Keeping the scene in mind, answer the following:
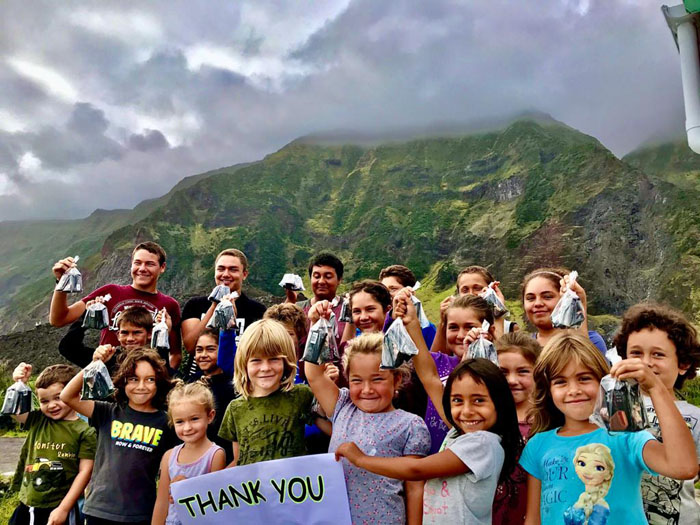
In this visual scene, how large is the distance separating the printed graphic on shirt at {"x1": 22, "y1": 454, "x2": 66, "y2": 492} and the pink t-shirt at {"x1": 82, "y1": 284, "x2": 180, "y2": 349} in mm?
1250

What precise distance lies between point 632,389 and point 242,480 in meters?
2.56

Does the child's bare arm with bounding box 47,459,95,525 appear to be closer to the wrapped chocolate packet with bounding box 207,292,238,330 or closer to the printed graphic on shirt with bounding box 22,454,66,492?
the printed graphic on shirt with bounding box 22,454,66,492

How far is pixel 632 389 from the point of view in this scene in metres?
2.75

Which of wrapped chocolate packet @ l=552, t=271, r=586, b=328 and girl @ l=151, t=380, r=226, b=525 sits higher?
wrapped chocolate packet @ l=552, t=271, r=586, b=328

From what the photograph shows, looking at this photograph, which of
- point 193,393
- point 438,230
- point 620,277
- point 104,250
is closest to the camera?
point 193,393

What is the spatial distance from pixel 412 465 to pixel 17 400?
392 centimetres

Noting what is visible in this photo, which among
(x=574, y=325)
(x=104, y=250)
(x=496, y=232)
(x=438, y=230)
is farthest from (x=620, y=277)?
(x=104, y=250)

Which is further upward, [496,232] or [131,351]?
[496,232]

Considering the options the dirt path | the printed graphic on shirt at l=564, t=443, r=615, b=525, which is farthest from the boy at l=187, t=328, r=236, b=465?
the dirt path

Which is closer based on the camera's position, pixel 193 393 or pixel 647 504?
pixel 647 504

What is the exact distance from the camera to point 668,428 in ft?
8.71

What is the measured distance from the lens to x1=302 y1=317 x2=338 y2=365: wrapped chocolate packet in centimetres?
403

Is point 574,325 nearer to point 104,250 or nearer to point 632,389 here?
point 632,389

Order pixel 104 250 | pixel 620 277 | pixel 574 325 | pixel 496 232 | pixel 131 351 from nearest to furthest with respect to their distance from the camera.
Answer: pixel 574 325 → pixel 131 351 → pixel 620 277 → pixel 496 232 → pixel 104 250
